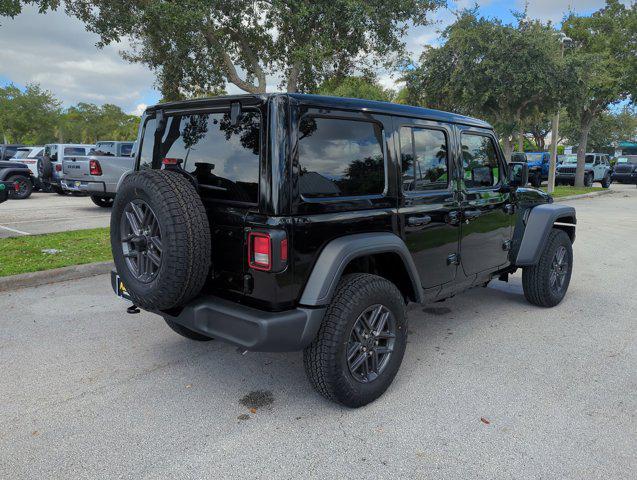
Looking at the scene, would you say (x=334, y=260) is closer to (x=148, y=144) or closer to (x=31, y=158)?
(x=148, y=144)

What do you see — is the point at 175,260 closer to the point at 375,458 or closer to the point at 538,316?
the point at 375,458

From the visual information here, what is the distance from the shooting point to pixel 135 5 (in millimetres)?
Result: 13430

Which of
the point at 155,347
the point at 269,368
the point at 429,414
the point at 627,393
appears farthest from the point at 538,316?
the point at 155,347

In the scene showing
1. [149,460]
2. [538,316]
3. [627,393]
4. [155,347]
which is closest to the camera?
[149,460]

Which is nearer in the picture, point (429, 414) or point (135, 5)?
point (429, 414)

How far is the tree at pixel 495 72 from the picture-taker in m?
14.6

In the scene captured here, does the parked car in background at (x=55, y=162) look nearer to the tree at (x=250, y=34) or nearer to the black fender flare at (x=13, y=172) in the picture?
the black fender flare at (x=13, y=172)

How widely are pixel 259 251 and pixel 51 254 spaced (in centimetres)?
521

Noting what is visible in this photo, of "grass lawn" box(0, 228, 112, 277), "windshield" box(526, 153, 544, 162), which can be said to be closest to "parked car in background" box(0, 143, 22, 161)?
"grass lawn" box(0, 228, 112, 277)

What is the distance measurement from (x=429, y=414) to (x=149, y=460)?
1.64 meters

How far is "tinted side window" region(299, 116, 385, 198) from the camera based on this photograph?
276cm

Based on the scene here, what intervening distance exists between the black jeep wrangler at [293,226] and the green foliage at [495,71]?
42.3 feet

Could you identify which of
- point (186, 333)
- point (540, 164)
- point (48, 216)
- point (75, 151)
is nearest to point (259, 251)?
point (186, 333)

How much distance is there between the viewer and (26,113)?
49.2m
